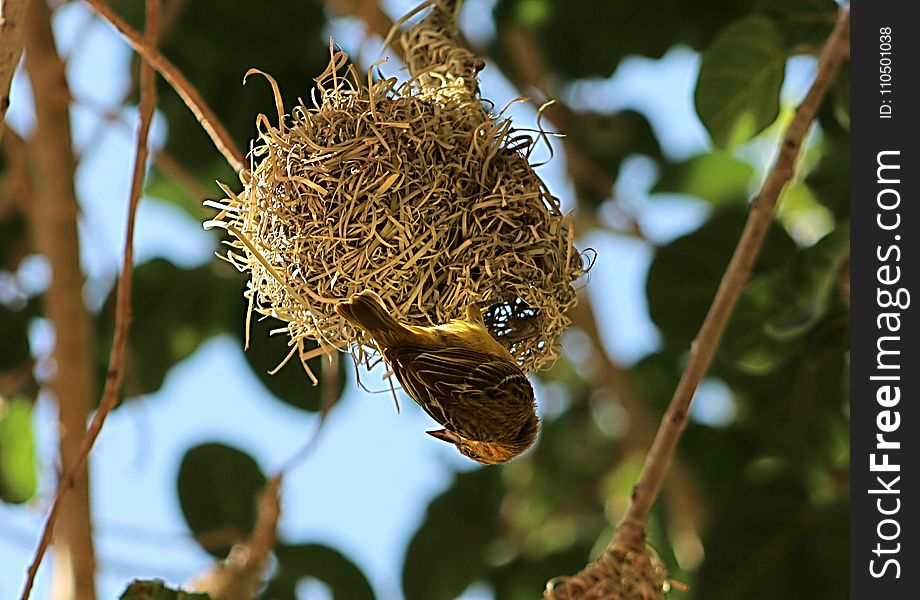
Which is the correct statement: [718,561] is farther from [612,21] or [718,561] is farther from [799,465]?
[612,21]

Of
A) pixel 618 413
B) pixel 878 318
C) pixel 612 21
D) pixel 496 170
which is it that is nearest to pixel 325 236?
pixel 496 170

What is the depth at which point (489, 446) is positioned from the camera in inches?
28.1

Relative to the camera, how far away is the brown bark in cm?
126

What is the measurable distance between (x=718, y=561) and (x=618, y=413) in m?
Result: 0.59

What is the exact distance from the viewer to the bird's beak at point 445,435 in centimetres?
71

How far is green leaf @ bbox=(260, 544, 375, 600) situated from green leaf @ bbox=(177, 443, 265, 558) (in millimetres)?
76

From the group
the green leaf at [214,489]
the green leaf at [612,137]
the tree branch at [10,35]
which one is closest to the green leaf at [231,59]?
the green leaf at [214,489]

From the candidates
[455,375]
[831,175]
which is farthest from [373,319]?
[831,175]

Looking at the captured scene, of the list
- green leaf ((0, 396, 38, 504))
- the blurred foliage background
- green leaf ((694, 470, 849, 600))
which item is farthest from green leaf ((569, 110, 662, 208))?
green leaf ((0, 396, 38, 504))

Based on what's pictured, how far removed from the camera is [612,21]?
61.9 inches

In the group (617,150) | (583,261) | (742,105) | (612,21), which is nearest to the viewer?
(583,261)

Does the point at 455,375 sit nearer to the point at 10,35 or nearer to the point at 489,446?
the point at 489,446

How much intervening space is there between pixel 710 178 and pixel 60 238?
1124 mm

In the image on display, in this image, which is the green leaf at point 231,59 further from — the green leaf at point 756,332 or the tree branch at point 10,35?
the tree branch at point 10,35
